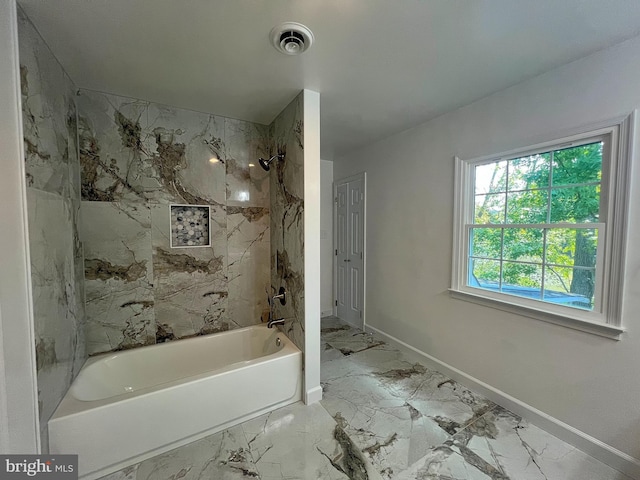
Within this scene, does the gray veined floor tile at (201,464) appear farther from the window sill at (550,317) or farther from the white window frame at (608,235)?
the white window frame at (608,235)

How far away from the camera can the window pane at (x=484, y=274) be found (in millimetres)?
2002

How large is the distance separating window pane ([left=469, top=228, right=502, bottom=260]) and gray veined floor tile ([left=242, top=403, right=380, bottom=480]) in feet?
5.63

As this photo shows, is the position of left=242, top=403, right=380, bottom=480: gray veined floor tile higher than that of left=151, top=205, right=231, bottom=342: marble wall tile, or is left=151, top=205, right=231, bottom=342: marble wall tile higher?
left=151, top=205, right=231, bottom=342: marble wall tile

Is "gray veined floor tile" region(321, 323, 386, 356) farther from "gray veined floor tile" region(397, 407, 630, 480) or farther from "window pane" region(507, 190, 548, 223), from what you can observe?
"window pane" region(507, 190, 548, 223)

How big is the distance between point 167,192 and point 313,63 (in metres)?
1.57

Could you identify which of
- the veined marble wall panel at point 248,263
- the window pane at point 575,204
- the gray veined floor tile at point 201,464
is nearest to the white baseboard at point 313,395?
the gray veined floor tile at point 201,464

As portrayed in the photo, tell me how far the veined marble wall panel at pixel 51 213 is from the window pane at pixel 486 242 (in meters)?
2.84

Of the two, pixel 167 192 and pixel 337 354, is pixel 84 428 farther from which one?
pixel 337 354

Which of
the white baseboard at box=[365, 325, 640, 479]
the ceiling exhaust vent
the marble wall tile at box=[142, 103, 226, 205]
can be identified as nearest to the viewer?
the ceiling exhaust vent

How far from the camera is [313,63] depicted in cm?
154

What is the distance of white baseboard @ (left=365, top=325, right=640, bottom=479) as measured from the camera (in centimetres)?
137

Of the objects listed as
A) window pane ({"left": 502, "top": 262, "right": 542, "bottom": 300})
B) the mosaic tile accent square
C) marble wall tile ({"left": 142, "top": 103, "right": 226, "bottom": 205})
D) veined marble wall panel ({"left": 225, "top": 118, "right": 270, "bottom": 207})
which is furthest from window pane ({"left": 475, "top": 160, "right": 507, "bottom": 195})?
the mosaic tile accent square

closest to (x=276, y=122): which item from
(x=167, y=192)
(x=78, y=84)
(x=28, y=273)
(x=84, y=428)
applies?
(x=167, y=192)

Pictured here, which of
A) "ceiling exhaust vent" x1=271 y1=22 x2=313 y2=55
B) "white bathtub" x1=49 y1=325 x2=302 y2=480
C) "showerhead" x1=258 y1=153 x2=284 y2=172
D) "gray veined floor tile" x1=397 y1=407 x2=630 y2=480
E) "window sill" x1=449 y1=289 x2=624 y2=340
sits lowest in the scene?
"gray veined floor tile" x1=397 y1=407 x2=630 y2=480
